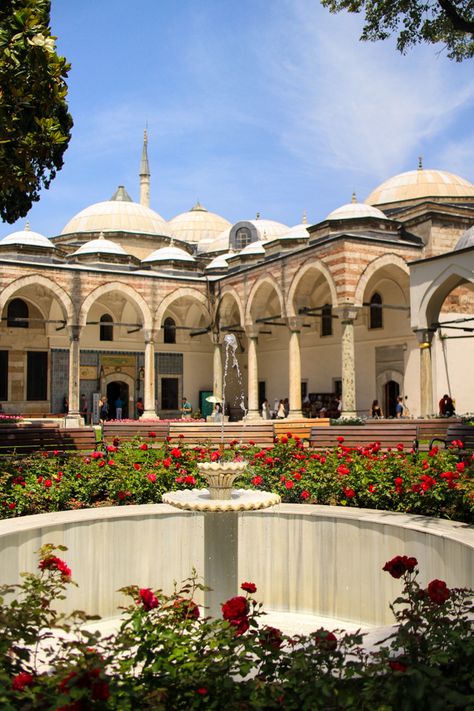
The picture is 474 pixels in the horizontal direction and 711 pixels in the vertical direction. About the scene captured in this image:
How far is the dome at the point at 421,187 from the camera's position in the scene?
2383 cm

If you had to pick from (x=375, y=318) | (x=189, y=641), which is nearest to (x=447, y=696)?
(x=189, y=641)

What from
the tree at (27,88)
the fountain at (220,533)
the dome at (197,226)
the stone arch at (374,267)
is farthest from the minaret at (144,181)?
the fountain at (220,533)

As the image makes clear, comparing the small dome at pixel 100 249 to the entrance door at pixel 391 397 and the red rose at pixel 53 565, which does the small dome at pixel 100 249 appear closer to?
the entrance door at pixel 391 397

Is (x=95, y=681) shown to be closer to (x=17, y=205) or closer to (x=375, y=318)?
(x=17, y=205)

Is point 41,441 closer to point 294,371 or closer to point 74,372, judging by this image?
point 294,371

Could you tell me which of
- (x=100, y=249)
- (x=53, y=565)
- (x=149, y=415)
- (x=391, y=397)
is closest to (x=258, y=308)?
(x=149, y=415)

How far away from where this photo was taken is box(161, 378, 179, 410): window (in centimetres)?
2527

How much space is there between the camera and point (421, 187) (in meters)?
24.0

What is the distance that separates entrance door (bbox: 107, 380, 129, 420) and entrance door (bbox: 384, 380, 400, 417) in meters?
9.52

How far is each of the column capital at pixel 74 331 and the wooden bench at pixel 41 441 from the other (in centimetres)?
1112

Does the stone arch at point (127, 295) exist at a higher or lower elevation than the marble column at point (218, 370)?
higher

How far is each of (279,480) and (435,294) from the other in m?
9.72

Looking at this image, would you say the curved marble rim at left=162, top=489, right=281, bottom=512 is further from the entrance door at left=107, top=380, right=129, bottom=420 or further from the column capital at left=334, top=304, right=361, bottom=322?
the entrance door at left=107, top=380, right=129, bottom=420

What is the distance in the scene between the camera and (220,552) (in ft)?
12.7
